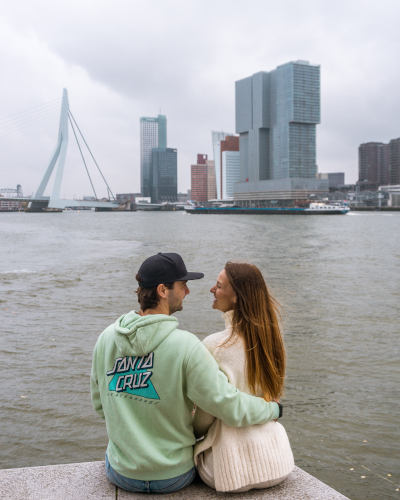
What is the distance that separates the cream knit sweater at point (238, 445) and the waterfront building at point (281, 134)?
15586cm

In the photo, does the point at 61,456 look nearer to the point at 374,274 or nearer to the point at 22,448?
the point at 22,448

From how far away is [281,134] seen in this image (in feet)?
567

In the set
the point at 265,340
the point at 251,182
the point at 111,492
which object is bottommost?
the point at 111,492

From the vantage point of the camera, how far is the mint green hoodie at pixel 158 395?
2133mm

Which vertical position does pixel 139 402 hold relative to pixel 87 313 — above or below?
above

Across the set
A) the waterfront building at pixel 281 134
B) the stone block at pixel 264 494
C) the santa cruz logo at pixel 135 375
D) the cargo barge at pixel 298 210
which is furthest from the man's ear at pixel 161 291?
the waterfront building at pixel 281 134

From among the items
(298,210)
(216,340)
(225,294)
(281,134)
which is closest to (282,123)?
(281,134)

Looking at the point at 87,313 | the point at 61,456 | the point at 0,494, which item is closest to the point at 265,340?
the point at 0,494

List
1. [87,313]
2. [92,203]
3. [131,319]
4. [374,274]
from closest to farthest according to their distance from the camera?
1. [131,319]
2. [87,313]
3. [374,274]
4. [92,203]

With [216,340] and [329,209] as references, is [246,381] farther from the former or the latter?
[329,209]

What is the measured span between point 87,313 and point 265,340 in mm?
7897

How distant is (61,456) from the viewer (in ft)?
13.8

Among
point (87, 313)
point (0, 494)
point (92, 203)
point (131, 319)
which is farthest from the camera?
point (92, 203)

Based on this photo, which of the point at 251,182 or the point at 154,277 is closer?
the point at 154,277
